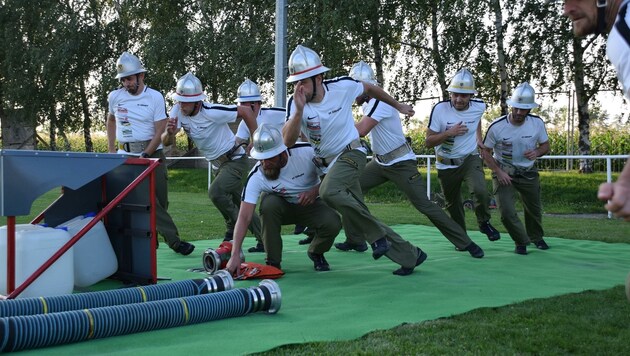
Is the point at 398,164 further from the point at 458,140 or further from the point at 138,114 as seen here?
the point at 138,114

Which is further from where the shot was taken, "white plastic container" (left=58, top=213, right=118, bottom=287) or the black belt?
the black belt

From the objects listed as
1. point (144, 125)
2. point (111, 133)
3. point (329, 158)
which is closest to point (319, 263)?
point (329, 158)

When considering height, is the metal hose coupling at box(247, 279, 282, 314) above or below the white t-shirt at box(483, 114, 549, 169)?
below

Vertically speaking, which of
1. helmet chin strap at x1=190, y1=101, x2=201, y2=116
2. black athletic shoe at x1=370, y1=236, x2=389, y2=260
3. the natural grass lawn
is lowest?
the natural grass lawn

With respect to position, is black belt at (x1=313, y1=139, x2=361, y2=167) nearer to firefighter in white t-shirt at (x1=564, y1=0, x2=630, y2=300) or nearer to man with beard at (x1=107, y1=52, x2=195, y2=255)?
man with beard at (x1=107, y1=52, x2=195, y2=255)

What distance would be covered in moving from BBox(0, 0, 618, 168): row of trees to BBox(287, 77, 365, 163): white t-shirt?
1209 cm

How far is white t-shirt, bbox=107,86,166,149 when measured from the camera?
8719mm

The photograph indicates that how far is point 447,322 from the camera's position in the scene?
202 inches

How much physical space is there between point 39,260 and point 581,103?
57.2ft

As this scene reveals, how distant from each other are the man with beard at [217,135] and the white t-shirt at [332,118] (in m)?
1.83

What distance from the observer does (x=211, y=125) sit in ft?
29.2

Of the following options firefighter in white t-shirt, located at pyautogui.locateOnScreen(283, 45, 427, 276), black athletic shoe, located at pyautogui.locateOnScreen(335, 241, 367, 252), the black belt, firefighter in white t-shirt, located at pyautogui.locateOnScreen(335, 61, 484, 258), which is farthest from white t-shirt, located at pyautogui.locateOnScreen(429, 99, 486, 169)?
the black belt

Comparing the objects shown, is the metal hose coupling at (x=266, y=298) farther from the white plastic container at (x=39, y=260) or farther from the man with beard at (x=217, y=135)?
the man with beard at (x=217, y=135)

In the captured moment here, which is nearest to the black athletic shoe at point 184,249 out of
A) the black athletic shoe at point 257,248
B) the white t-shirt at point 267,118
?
the black athletic shoe at point 257,248
